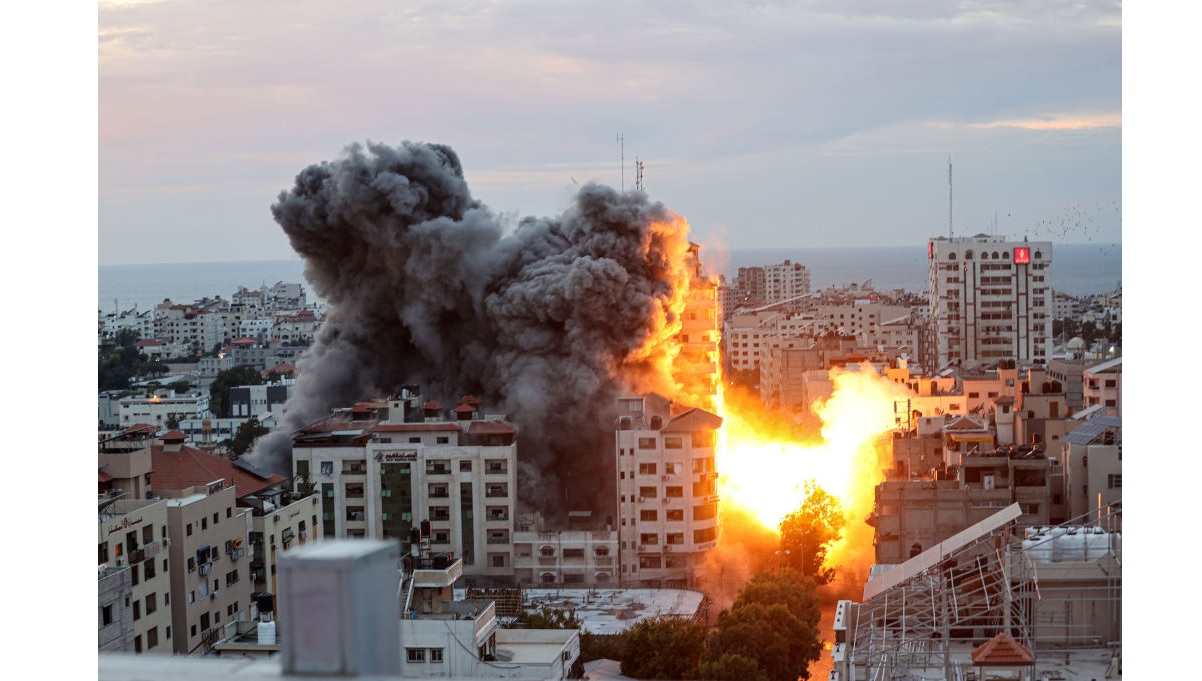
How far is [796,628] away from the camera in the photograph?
10328 mm

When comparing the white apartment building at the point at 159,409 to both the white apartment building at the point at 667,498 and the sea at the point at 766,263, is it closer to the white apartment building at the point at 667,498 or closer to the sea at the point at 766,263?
the sea at the point at 766,263

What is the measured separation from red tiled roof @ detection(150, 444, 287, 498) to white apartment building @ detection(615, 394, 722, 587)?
11.4 ft

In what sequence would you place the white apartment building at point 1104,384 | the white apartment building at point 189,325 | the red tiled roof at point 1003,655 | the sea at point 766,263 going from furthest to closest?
the white apartment building at point 189,325
the sea at point 766,263
the white apartment building at point 1104,384
the red tiled roof at point 1003,655

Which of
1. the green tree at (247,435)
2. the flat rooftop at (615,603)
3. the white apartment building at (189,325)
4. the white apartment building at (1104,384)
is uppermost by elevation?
the white apartment building at (189,325)

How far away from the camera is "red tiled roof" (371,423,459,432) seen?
13516 mm

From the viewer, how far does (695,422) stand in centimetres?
1345

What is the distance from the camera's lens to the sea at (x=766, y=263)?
29.0 metres

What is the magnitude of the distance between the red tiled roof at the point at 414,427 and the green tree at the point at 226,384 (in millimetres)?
9837

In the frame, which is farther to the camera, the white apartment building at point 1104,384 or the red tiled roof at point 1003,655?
the white apartment building at point 1104,384

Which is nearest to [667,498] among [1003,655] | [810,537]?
[810,537]

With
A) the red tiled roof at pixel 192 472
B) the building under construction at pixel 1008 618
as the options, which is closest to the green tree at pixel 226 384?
the red tiled roof at pixel 192 472

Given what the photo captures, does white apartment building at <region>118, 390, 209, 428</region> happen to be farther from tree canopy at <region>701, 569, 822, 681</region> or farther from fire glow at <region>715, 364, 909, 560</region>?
tree canopy at <region>701, 569, 822, 681</region>

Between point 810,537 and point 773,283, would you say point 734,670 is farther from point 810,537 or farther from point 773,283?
point 773,283

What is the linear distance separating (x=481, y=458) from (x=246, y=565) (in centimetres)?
369
